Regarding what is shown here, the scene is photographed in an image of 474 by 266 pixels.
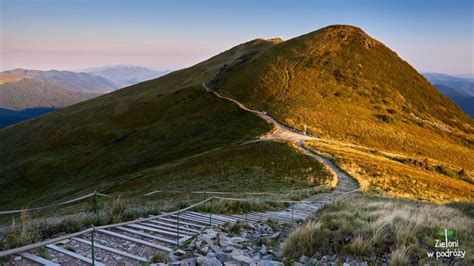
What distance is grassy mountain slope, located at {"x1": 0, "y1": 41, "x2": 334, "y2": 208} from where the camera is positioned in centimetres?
3175

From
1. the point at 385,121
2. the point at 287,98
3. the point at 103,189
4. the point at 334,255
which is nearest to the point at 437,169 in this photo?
the point at 385,121

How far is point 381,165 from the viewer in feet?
110

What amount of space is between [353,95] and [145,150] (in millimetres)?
38633

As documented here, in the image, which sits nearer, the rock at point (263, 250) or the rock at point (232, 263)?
the rock at point (232, 263)

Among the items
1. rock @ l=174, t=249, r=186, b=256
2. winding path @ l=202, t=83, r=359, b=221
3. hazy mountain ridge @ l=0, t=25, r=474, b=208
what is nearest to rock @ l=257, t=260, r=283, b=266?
rock @ l=174, t=249, r=186, b=256

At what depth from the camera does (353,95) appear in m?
67.7

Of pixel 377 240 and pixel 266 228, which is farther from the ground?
pixel 377 240

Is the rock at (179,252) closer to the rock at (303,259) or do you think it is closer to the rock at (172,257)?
the rock at (172,257)

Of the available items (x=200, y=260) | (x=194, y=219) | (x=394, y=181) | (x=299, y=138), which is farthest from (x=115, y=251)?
(x=299, y=138)

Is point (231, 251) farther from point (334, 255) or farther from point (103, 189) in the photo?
point (103, 189)

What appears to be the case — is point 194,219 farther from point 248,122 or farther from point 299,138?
point 248,122

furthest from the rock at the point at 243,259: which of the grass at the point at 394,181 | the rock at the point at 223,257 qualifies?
the grass at the point at 394,181

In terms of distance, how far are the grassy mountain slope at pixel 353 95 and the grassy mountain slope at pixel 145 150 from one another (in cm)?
830

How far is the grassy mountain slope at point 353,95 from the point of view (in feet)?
172
